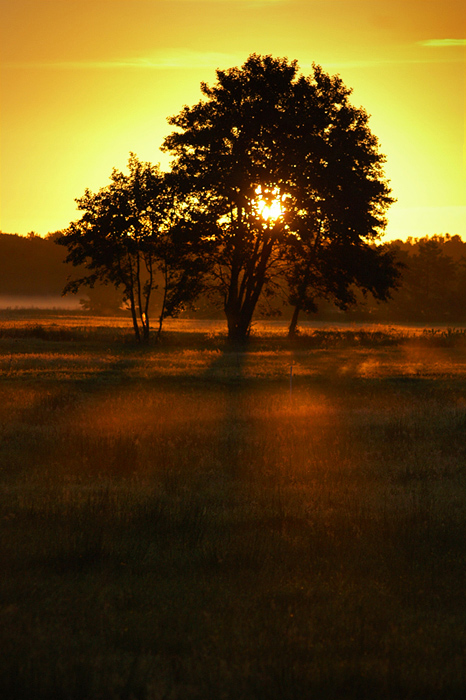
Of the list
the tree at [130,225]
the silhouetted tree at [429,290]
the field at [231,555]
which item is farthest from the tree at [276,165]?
the silhouetted tree at [429,290]

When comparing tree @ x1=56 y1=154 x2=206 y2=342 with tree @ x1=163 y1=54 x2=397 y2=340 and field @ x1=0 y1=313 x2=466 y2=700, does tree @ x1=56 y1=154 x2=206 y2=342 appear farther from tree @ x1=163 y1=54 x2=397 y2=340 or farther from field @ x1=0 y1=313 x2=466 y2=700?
field @ x1=0 y1=313 x2=466 y2=700

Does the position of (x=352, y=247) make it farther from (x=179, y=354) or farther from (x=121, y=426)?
(x=121, y=426)

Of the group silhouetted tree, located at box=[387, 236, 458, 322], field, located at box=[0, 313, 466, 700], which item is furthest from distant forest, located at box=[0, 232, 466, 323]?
field, located at box=[0, 313, 466, 700]

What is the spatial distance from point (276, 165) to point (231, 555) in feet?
143

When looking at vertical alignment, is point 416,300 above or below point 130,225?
below

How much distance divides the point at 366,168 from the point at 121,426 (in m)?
40.2

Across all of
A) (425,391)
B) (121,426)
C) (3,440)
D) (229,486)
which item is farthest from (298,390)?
(229,486)

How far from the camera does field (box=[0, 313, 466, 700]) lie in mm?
6000

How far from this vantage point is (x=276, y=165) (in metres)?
49.9

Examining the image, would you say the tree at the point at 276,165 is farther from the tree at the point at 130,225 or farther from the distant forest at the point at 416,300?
the distant forest at the point at 416,300

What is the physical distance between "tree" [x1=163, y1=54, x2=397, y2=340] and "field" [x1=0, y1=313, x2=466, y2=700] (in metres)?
30.9

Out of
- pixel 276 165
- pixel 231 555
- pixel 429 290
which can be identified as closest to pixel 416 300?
pixel 429 290

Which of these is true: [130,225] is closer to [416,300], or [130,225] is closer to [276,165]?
[276,165]

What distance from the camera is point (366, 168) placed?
53.3 meters
